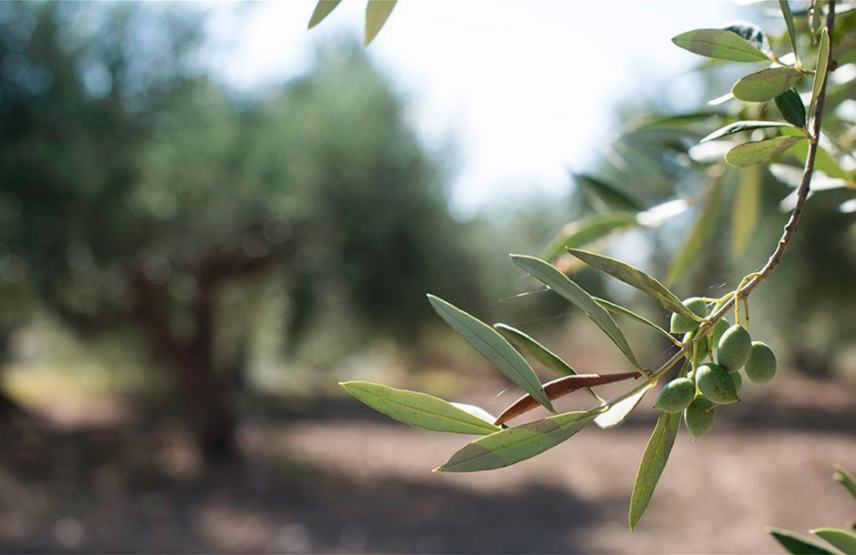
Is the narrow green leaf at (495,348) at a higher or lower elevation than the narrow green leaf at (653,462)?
higher

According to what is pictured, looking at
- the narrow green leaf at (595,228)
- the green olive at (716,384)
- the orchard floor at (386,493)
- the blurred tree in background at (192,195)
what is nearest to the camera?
the green olive at (716,384)

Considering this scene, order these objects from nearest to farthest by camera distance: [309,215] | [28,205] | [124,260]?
1. [28,205]
2. [124,260]
3. [309,215]

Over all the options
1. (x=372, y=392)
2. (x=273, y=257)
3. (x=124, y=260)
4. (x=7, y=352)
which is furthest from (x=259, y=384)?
(x=372, y=392)

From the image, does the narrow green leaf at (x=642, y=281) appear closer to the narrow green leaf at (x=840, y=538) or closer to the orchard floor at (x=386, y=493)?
the narrow green leaf at (x=840, y=538)

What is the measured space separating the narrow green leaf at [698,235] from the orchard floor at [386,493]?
14.0 ft

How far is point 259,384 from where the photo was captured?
11.7m

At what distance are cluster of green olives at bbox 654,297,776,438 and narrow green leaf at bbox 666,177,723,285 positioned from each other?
0.50m

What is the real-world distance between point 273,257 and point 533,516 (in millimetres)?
3010

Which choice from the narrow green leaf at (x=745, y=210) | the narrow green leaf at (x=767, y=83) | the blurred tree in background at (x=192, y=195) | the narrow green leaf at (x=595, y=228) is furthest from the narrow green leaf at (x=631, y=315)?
the blurred tree in background at (x=192, y=195)

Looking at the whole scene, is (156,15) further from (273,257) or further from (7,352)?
(7,352)

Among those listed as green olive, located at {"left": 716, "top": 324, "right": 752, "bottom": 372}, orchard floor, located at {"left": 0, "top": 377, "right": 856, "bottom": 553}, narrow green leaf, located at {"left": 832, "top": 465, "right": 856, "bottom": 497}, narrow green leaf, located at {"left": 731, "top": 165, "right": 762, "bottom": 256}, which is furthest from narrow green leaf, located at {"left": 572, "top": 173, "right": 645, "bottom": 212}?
orchard floor, located at {"left": 0, "top": 377, "right": 856, "bottom": 553}

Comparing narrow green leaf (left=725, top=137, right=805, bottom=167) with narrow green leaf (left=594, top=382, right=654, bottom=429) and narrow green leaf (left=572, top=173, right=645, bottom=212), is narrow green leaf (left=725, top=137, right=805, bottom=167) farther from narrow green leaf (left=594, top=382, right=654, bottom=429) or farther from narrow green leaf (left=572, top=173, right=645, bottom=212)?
narrow green leaf (left=572, top=173, right=645, bottom=212)

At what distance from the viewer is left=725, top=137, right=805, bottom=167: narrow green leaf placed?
0.47 meters

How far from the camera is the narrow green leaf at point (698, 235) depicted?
954mm
